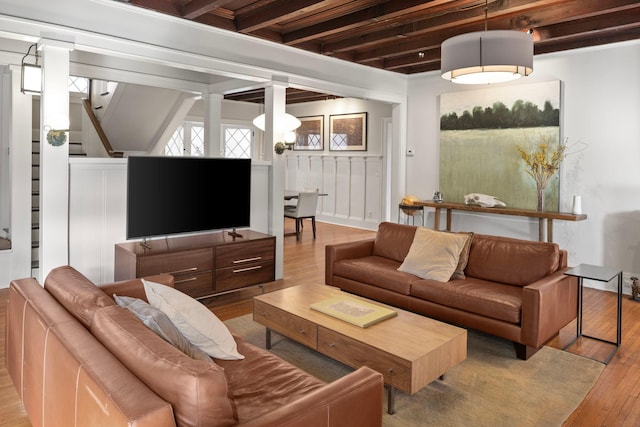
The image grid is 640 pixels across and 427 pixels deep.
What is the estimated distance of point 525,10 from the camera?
445 cm

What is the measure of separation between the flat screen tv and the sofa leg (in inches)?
111

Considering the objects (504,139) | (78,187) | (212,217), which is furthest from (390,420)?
(504,139)

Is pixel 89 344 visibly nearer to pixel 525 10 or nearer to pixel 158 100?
pixel 525 10

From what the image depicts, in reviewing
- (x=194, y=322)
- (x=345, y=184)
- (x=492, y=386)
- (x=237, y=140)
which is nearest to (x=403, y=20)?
(x=492, y=386)

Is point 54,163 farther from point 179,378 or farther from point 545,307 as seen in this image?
point 545,307

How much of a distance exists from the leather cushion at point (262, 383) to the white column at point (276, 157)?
3118mm

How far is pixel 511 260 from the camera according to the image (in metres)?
3.89

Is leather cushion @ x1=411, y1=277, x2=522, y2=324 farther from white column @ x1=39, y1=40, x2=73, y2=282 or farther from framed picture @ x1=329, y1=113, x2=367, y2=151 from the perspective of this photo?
framed picture @ x1=329, y1=113, x2=367, y2=151

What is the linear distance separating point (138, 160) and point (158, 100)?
3.34 m

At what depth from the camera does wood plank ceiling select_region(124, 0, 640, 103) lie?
411 centimetres

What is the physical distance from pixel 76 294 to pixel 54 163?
212cm

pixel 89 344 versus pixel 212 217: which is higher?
pixel 212 217

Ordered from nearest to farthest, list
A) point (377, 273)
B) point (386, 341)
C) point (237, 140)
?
point (386, 341) → point (377, 273) → point (237, 140)

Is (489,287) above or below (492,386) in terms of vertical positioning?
above
